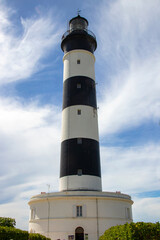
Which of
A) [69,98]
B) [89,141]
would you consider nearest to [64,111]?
[69,98]

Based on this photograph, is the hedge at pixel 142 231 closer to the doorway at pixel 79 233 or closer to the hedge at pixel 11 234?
the hedge at pixel 11 234

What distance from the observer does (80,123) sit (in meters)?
21.7

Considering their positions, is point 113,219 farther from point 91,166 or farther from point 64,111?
point 64,111

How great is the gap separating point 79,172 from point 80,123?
4.39 m

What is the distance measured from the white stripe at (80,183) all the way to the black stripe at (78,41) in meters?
13.3

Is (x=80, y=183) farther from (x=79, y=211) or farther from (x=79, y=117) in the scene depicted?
(x=79, y=117)

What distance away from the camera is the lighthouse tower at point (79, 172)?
17.3m

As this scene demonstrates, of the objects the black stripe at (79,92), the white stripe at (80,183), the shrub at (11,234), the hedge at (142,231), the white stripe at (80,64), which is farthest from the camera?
the white stripe at (80,64)

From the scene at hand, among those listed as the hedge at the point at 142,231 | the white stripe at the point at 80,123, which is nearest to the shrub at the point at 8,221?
the white stripe at the point at 80,123

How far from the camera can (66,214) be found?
17.4 m

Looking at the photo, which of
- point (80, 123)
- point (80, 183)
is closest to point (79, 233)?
point (80, 183)

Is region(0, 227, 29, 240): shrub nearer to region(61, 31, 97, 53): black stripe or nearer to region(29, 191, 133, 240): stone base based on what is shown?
region(29, 191, 133, 240): stone base

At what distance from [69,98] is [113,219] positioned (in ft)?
37.2

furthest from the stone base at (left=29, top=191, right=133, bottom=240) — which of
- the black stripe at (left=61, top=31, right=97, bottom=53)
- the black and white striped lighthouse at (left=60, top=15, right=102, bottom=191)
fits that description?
the black stripe at (left=61, top=31, right=97, bottom=53)
